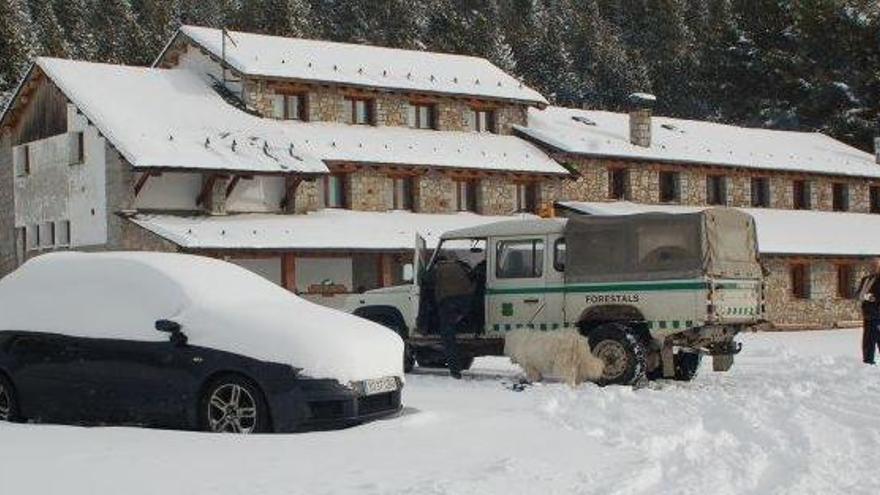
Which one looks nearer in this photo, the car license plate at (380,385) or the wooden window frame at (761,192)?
the car license plate at (380,385)

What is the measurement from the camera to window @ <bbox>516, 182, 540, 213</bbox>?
38531mm

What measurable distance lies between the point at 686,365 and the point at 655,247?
87.1 inches

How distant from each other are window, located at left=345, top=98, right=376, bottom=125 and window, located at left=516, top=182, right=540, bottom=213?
5.40 metres

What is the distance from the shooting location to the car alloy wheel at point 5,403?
10750 mm

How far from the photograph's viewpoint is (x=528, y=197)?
38750 mm

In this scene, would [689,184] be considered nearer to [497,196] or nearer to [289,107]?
[497,196]

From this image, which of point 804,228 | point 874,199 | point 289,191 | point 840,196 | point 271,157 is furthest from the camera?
point 874,199

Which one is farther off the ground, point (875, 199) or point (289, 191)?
point (875, 199)

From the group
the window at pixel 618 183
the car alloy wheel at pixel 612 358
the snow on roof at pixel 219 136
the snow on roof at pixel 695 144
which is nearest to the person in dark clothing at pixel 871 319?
the car alloy wheel at pixel 612 358

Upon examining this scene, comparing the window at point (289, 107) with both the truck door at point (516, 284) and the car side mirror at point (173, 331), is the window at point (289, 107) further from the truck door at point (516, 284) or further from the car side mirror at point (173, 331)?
the car side mirror at point (173, 331)

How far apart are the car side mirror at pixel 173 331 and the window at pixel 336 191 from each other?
81.7 ft

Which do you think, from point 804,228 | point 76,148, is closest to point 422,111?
point 76,148

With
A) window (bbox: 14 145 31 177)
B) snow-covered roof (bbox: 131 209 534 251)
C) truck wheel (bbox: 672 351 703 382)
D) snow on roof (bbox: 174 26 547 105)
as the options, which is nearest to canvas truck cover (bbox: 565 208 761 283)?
truck wheel (bbox: 672 351 703 382)

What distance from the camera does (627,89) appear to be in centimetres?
8338
